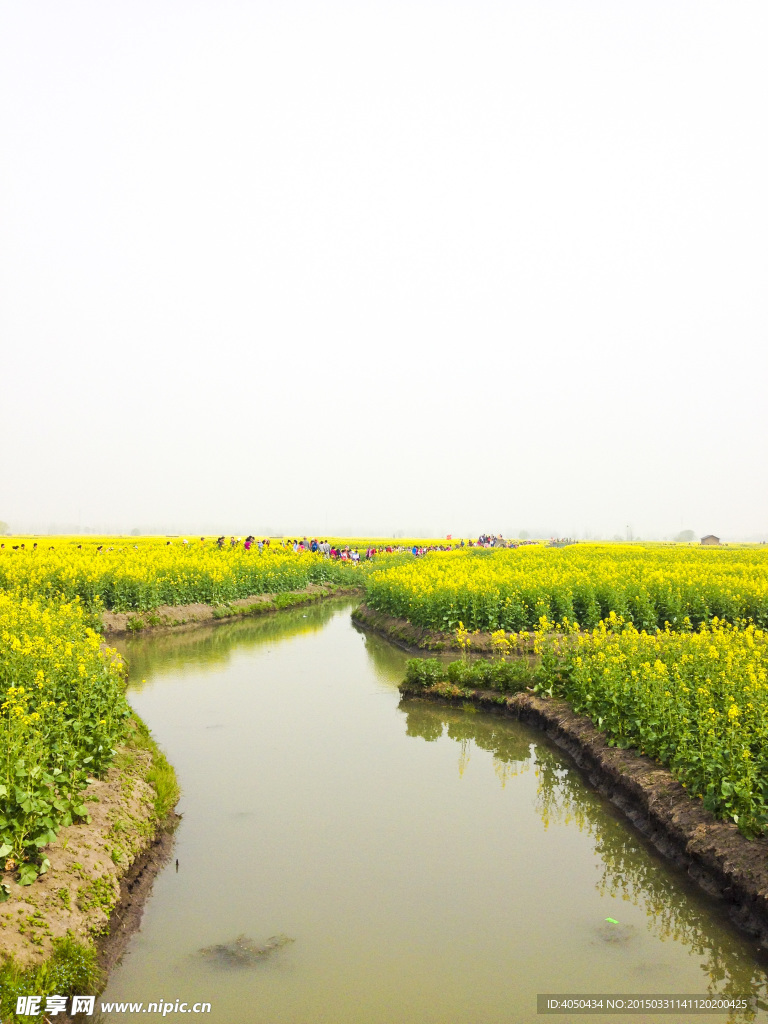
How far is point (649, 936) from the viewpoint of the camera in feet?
25.3

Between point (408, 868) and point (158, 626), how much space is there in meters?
21.6

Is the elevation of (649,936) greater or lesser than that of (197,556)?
lesser

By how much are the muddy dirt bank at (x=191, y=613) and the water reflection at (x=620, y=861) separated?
14.9 metres

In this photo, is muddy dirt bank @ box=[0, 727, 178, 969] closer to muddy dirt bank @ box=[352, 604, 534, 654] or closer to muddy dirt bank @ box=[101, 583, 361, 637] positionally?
muddy dirt bank @ box=[352, 604, 534, 654]

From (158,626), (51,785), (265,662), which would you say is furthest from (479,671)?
(158,626)

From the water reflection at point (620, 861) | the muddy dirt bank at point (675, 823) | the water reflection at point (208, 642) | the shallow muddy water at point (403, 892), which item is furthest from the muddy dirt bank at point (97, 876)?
the water reflection at point (208, 642)

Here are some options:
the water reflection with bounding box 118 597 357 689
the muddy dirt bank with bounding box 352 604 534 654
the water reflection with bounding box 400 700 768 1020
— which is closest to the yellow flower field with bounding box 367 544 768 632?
the muddy dirt bank with bounding box 352 604 534 654

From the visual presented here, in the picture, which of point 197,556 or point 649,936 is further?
point 197,556

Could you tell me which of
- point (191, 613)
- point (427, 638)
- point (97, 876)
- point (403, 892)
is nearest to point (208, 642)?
point (191, 613)

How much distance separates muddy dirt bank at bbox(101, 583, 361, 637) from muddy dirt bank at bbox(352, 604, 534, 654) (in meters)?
6.40

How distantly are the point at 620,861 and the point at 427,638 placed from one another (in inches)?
578

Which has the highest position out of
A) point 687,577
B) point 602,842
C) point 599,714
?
point 687,577

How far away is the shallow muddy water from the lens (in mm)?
6770

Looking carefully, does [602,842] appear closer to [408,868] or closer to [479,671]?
[408,868]
